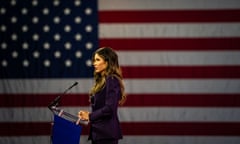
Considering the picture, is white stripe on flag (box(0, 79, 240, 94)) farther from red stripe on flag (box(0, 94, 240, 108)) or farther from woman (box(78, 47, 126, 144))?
woman (box(78, 47, 126, 144))

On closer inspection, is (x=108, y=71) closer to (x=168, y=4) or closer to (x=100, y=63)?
(x=100, y=63)

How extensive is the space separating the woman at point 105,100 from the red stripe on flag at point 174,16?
163cm

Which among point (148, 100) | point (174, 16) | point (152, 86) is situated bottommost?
point (148, 100)

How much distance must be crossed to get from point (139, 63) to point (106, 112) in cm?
175

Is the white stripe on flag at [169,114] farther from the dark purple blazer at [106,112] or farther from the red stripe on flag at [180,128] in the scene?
the dark purple blazer at [106,112]

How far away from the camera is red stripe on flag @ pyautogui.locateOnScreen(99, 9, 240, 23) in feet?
13.7

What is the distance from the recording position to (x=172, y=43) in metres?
4.19

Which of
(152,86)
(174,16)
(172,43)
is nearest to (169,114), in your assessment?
(152,86)

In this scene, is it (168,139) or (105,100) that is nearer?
(105,100)

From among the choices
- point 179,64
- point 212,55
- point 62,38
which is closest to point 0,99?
point 62,38

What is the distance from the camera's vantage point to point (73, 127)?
2.55 meters

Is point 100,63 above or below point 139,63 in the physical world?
above

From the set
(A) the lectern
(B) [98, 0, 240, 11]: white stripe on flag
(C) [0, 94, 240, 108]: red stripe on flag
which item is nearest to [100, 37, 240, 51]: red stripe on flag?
(B) [98, 0, 240, 11]: white stripe on flag

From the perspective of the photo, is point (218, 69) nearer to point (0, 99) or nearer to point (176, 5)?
point (176, 5)
